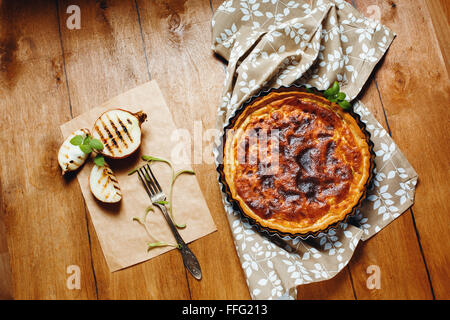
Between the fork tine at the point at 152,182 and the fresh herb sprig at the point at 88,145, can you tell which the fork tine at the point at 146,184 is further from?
the fresh herb sprig at the point at 88,145

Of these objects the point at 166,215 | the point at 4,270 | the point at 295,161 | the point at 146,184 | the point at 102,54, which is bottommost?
the point at 4,270

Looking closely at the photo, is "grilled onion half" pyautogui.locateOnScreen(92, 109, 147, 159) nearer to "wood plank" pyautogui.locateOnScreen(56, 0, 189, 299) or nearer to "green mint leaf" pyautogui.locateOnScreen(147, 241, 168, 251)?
"wood plank" pyautogui.locateOnScreen(56, 0, 189, 299)

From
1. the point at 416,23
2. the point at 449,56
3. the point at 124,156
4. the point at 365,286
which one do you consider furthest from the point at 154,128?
the point at 449,56

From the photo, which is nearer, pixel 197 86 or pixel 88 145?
pixel 88 145

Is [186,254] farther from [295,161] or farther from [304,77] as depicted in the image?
[304,77]

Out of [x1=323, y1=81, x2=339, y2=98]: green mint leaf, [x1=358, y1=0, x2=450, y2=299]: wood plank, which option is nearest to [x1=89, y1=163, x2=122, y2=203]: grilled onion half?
[x1=323, y1=81, x2=339, y2=98]: green mint leaf

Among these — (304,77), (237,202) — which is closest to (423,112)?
(304,77)
